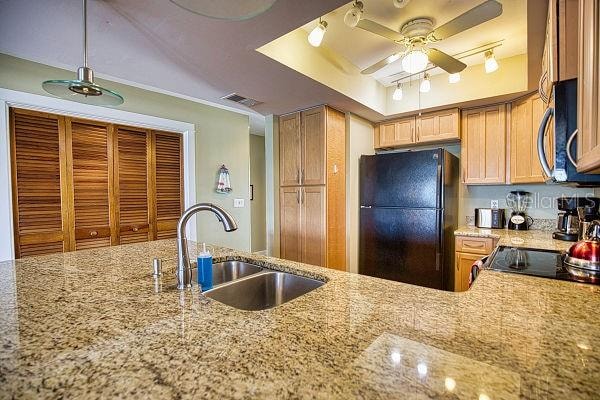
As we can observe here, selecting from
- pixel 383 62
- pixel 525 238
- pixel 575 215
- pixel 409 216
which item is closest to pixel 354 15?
pixel 383 62

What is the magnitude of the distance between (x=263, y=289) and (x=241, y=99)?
1974 millimetres

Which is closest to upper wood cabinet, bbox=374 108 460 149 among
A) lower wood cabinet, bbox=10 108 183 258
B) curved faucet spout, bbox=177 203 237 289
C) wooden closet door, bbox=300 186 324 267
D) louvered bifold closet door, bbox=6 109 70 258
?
wooden closet door, bbox=300 186 324 267

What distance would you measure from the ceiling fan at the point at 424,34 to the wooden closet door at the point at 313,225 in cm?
124

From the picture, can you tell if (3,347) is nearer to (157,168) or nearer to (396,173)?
(396,173)

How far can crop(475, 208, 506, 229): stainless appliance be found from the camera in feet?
9.20

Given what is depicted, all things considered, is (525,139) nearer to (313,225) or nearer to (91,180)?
(313,225)

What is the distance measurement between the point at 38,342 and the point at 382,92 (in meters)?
3.23

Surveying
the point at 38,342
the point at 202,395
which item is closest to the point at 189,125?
the point at 38,342

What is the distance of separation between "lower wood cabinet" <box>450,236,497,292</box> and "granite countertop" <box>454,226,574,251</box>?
0.18 ft

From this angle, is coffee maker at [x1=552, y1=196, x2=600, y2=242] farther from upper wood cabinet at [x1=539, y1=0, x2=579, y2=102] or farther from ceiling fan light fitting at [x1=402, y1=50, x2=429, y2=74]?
ceiling fan light fitting at [x1=402, y1=50, x2=429, y2=74]

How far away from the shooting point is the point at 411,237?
260 centimetres

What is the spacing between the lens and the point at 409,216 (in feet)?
8.61

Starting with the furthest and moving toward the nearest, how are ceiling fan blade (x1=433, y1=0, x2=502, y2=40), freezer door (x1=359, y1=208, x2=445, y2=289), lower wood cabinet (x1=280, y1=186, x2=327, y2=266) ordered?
lower wood cabinet (x1=280, y1=186, x2=327, y2=266) → freezer door (x1=359, y1=208, x2=445, y2=289) → ceiling fan blade (x1=433, y1=0, x2=502, y2=40)

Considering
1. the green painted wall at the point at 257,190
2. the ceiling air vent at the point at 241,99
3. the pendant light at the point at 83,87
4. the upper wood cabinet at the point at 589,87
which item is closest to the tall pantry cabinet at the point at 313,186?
the ceiling air vent at the point at 241,99
